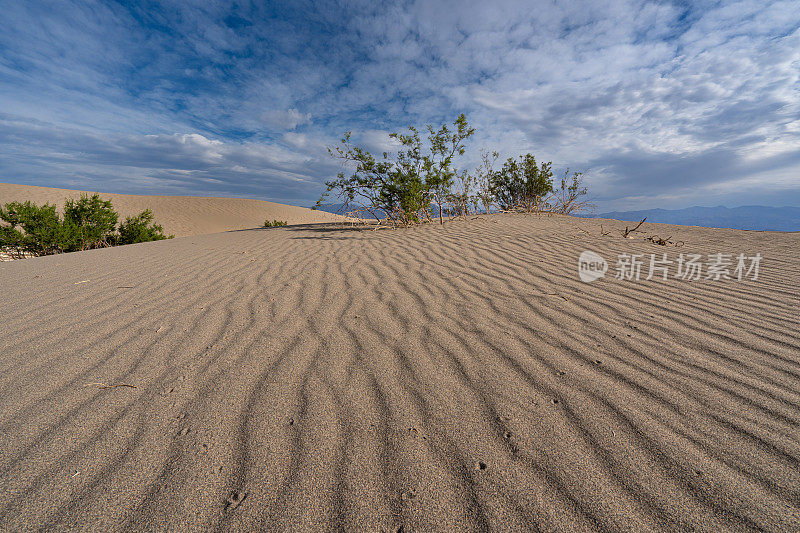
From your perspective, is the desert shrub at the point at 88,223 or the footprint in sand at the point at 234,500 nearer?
the footprint in sand at the point at 234,500

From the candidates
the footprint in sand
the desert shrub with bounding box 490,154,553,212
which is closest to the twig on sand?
the footprint in sand

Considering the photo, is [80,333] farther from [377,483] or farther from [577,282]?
[577,282]

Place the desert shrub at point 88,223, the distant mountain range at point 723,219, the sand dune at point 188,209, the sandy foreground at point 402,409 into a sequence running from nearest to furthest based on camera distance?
the sandy foreground at point 402,409, the desert shrub at point 88,223, the distant mountain range at point 723,219, the sand dune at point 188,209

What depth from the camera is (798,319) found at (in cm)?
250

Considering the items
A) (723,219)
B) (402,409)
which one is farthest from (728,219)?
(402,409)

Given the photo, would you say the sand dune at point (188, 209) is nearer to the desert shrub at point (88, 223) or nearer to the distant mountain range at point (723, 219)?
the desert shrub at point (88, 223)

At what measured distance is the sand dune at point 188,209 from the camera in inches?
824

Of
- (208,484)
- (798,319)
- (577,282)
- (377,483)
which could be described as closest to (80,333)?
(208,484)

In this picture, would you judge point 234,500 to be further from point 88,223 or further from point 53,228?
point 88,223

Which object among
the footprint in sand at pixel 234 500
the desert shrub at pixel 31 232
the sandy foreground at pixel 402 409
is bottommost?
the footprint in sand at pixel 234 500

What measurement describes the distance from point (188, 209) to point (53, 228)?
2232 cm

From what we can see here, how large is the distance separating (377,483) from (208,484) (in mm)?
645

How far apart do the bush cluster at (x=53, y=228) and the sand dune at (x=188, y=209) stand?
35.3 feet

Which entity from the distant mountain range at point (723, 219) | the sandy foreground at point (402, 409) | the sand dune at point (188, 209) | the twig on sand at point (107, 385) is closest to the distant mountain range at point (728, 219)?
the distant mountain range at point (723, 219)
